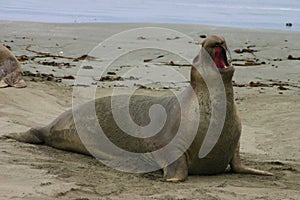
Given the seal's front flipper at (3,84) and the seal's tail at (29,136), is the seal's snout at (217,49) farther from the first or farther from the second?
the seal's front flipper at (3,84)

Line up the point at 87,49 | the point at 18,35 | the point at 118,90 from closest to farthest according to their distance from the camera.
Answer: the point at 118,90 < the point at 87,49 < the point at 18,35

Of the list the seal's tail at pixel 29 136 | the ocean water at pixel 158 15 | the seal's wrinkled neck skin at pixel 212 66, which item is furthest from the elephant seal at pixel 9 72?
the ocean water at pixel 158 15

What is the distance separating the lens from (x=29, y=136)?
594 cm

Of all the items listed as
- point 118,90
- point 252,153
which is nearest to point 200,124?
point 252,153

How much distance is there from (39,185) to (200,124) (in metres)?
1.45

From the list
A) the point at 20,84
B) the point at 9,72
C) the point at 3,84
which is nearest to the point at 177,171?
the point at 20,84

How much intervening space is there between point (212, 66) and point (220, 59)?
85 mm

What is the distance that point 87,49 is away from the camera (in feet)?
→ 47.4

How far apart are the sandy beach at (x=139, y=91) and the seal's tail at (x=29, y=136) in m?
0.20

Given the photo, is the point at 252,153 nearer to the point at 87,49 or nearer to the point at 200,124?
the point at 200,124

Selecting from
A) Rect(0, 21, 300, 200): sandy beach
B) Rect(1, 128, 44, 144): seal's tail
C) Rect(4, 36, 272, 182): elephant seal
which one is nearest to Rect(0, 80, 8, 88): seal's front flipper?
Rect(0, 21, 300, 200): sandy beach

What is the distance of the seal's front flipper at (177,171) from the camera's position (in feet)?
15.3

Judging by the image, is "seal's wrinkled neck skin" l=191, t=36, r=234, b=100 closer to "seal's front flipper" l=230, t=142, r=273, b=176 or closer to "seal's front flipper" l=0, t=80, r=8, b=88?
"seal's front flipper" l=230, t=142, r=273, b=176

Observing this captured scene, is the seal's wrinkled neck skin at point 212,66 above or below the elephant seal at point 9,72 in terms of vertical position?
above
